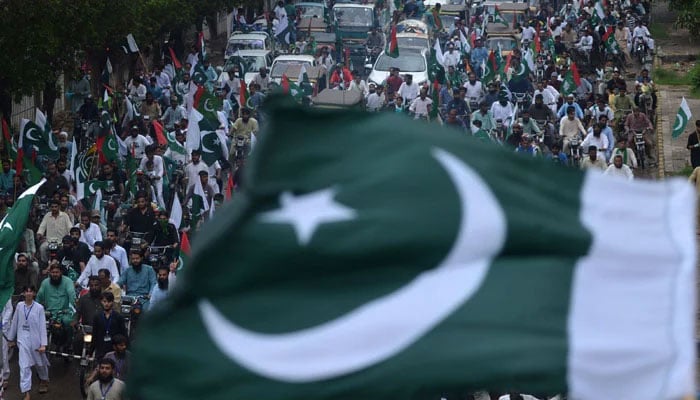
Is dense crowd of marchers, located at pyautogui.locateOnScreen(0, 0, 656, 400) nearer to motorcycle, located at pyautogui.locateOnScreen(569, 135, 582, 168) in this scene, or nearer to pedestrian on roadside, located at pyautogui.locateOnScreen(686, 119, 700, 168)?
motorcycle, located at pyautogui.locateOnScreen(569, 135, 582, 168)

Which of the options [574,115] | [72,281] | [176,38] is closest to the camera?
[72,281]

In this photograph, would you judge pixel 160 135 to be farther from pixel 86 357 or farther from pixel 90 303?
pixel 86 357

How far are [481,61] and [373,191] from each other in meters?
27.3

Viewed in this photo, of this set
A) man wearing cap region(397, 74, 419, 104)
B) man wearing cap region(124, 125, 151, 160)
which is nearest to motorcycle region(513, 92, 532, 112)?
man wearing cap region(397, 74, 419, 104)

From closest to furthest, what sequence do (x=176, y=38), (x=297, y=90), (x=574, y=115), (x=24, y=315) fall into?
(x=24, y=315), (x=574, y=115), (x=297, y=90), (x=176, y=38)

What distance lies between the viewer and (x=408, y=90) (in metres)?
26.9

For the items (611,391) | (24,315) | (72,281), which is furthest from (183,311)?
(72,281)

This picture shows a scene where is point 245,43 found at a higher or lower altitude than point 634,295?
lower

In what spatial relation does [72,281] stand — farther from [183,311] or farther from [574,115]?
[183,311]

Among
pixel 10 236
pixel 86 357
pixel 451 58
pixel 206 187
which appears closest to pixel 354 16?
pixel 451 58

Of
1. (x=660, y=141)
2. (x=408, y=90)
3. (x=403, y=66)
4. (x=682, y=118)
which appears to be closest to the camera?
(x=682, y=118)

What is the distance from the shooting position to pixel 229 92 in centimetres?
2808

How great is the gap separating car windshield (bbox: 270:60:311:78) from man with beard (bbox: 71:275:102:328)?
15.5 m

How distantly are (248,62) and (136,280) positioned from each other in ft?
55.5
